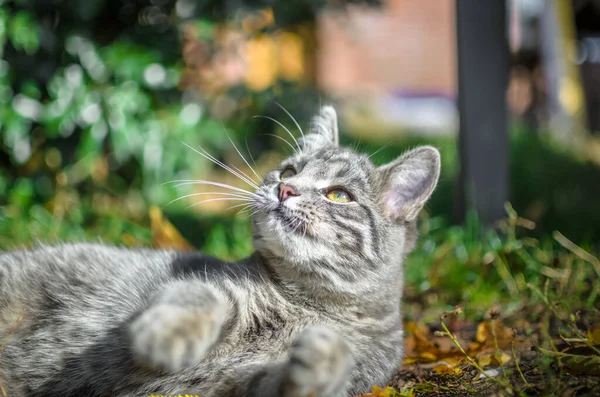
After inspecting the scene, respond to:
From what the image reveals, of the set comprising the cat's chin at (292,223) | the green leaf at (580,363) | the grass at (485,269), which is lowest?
the grass at (485,269)

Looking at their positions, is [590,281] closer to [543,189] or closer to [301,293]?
[301,293]

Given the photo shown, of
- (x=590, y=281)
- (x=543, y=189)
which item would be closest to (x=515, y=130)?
(x=543, y=189)

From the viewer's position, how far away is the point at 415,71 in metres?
12.1

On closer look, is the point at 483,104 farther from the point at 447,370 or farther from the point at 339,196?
the point at 447,370

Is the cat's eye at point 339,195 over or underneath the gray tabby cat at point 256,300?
over

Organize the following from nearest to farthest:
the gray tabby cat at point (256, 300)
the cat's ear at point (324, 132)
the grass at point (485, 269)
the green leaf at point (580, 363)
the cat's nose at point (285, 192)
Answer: the gray tabby cat at point (256, 300) < the green leaf at point (580, 363) < the grass at point (485, 269) < the cat's nose at point (285, 192) < the cat's ear at point (324, 132)

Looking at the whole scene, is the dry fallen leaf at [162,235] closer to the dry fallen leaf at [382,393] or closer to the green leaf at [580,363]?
the dry fallen leaf at [382,393]

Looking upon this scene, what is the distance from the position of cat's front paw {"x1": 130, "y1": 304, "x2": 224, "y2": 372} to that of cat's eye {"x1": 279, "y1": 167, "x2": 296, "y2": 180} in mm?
844

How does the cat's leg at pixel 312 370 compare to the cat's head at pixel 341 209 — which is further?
the cat's head at pixel 341 209

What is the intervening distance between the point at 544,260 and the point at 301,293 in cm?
155

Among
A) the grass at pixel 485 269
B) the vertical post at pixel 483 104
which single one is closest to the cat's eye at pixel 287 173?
the grass at pixel 485 269

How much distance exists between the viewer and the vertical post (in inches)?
129

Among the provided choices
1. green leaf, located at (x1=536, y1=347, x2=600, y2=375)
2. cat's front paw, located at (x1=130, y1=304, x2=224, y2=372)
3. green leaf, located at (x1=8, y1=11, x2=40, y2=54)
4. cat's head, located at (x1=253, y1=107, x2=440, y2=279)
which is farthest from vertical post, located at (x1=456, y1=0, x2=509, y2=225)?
green leaf, located at (x1=8, y1=11, x2=40, y2=54)

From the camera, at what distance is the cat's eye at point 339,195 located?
204 cm
